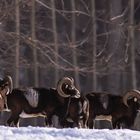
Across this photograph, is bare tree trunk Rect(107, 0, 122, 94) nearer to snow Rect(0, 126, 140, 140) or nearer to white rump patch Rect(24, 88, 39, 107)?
white rump patch Rect(24, 88, 39, 107)

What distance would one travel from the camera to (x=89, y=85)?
35.7 meters

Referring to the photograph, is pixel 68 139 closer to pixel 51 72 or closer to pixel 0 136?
pixel 0 136

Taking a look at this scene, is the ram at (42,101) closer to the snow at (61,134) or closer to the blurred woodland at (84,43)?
the snow at (61,134)

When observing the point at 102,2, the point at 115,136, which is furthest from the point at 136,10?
the point at 115,136

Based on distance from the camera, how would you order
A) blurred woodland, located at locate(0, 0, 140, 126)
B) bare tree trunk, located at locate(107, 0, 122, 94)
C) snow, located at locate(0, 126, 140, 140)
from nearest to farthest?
snow, located at locate(0, 126, 140, 140) → blurred woodland, located at locate(0, 0, 140, 126) → bare tree trunk, located at locate(107, 0, 122, 94)

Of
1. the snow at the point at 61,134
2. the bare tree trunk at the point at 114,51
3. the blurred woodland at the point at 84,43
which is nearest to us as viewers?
the snow at the point at 61,134

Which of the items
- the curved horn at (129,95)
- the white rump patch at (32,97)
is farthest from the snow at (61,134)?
the curved horn at (129,95)

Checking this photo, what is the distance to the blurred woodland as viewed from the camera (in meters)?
29.8

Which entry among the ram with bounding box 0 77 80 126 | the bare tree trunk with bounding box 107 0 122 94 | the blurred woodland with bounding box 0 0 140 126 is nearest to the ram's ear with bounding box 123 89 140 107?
the ram with bounding box 0 77 80 126

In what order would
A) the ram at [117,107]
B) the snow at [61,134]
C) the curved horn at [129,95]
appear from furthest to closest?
the curved horn at [129,95] < the ram at [117,107] < the snow at [61,134]

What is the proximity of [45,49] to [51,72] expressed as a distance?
10595 millimetres

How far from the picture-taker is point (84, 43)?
32.6m

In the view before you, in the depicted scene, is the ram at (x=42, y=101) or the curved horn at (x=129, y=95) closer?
the ram at (x=42, y=101)

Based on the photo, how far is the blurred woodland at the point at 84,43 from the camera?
29.8m
